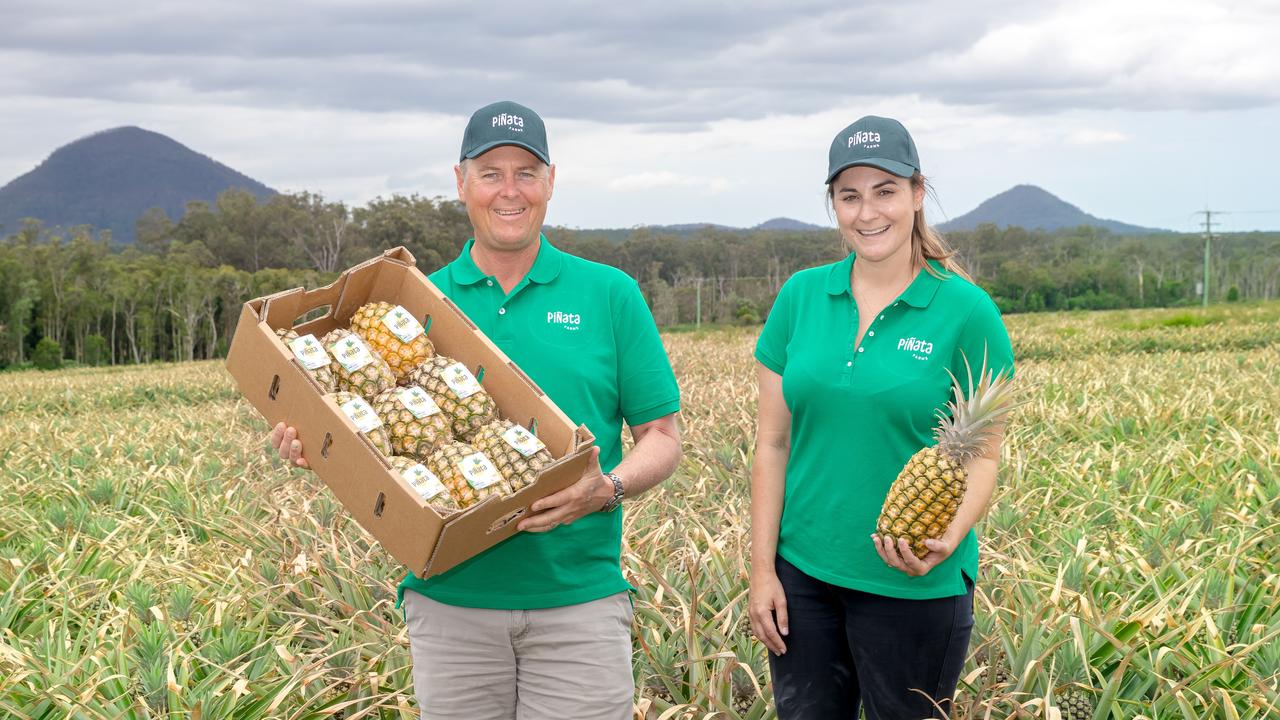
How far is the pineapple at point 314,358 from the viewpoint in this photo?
2.62 metres

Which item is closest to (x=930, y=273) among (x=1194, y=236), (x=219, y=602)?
(x=219, y=602)

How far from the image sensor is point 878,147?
2.49m

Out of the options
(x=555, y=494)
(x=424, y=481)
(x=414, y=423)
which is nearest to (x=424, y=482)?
(x=424, y=481)

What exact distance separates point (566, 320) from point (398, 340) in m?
0.53

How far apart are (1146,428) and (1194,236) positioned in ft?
537

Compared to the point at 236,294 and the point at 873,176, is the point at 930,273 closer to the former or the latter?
the point at 873,176

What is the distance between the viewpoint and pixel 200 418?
11688mm

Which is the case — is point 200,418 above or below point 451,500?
below

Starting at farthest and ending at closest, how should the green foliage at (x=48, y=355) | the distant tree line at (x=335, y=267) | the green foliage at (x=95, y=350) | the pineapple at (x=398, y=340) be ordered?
the distant tree line at (x=335, y=267) → the green foliage at (x=95, y=350) → the green foliage at (x=48, y=355) → the pineapple at (x=398, y=340)

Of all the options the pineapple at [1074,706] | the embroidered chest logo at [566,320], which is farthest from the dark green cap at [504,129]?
the pineapple at [1074,706]

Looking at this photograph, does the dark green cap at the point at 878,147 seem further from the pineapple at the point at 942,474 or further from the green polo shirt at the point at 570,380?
the green polo shirt at the point at 570,380

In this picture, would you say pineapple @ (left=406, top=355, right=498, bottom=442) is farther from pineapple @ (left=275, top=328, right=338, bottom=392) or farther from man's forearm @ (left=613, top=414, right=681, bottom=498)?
man's forearm @ (left=613, top=414, right=681, bottom=498)

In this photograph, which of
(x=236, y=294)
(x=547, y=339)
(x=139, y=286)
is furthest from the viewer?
(x=236, y=294)

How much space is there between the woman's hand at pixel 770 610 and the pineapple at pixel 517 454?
71 cm
